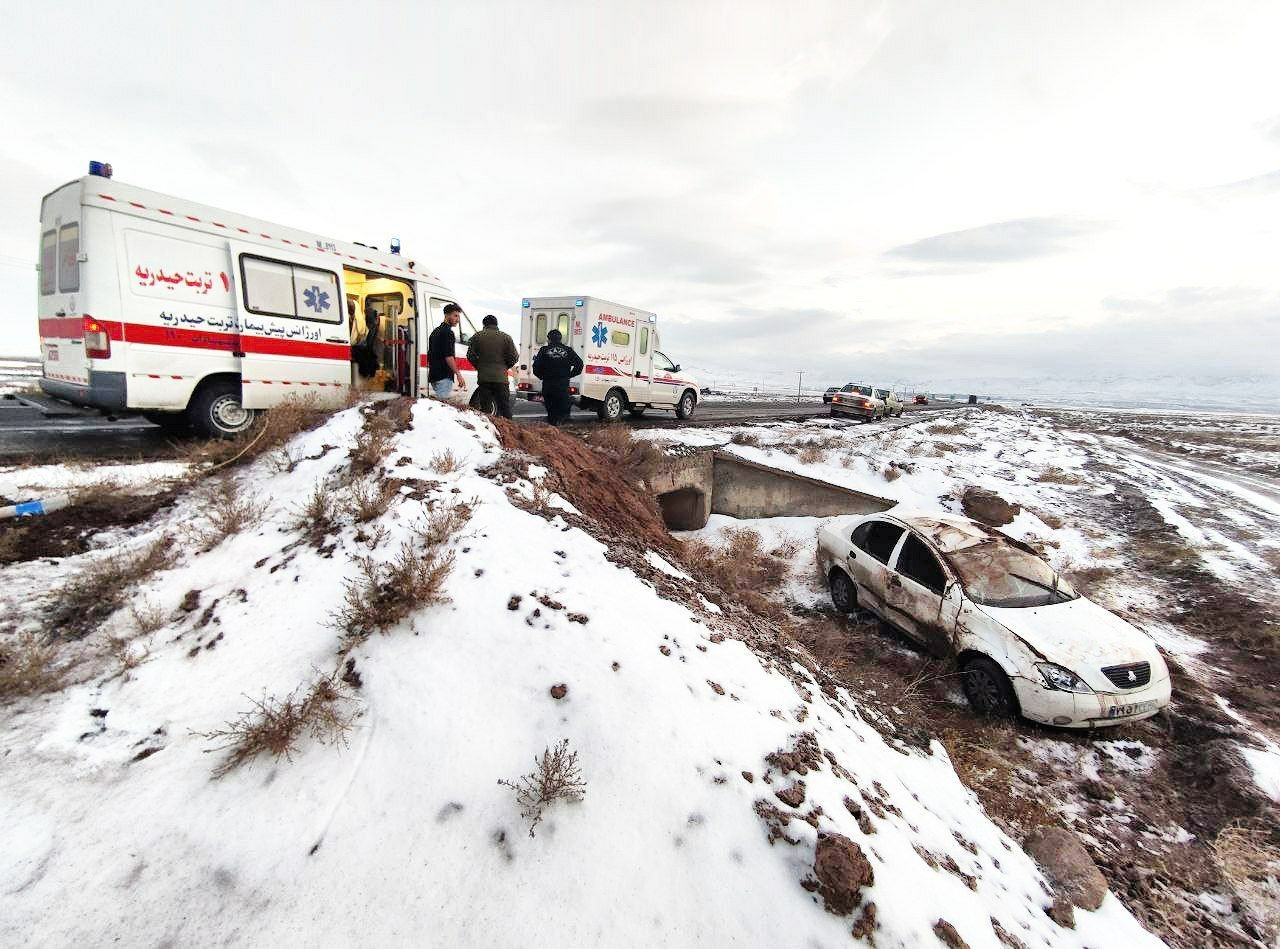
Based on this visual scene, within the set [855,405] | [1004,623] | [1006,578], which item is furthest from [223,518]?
[855,405]

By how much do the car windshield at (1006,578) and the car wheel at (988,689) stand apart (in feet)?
Result: 2.02

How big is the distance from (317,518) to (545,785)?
9.07 feet

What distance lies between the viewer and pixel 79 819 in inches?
77.5

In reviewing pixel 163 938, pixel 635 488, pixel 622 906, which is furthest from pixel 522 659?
pixel 635 488

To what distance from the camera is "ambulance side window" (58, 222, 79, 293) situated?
5.81 m

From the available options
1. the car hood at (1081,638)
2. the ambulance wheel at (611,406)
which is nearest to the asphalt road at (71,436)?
the ambulance wheel at (611,406)

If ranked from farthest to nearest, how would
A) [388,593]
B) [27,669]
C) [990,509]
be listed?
[990,509]
[388,593]
[27,669]

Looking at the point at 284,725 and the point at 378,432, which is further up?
the point at 378,432

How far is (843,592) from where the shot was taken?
24.2ft

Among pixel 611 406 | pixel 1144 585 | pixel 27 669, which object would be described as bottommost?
pixel 1144 585

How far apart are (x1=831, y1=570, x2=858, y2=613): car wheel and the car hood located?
194cm

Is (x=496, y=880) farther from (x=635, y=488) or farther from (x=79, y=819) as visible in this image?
(x=635, y=488)

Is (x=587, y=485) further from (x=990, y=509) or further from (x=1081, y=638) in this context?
(x=990, y=509)

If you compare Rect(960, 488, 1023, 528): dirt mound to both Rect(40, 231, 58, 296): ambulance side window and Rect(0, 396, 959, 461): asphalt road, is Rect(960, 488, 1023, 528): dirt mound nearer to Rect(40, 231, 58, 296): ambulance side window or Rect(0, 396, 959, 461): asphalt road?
Rect(0, 396, 959, 461): asphalt road
